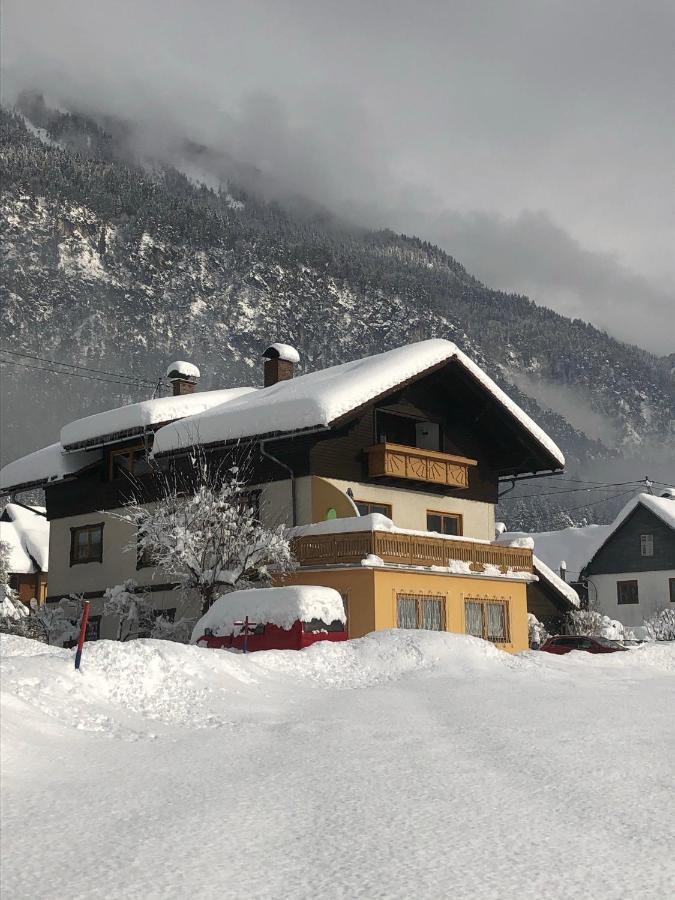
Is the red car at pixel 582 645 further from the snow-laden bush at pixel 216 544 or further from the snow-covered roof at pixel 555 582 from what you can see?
the snow-laden bush at pixel 216 544

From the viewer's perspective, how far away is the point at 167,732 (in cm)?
1116

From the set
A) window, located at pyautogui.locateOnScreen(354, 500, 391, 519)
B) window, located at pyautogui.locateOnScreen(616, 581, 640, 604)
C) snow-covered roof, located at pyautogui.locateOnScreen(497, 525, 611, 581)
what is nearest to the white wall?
window, located at pyautogui.locateOnScreen(616, 581, 640, 604)

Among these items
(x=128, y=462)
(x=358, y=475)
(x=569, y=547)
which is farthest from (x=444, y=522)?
(x=569, y=547)

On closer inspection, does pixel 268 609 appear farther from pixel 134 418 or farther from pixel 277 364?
pixel 277 364

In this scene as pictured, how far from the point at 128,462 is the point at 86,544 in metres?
3.61

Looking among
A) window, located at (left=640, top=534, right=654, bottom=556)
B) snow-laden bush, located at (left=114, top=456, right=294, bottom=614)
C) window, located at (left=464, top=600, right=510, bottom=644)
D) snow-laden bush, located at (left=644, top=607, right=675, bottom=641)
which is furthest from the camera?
window, located at (left=640, top=534, right=654, bottom=556)

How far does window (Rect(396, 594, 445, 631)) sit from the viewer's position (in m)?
27.6

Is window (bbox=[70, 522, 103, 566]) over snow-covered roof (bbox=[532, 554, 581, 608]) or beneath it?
over

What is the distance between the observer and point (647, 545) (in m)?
57.7

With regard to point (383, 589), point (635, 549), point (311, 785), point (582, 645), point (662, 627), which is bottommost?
point (311, 785)

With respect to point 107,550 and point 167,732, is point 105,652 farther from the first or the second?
point 107,550

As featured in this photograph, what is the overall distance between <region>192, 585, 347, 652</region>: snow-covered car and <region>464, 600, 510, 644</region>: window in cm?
877

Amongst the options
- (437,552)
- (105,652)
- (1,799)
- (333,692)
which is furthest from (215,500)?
(1,799)

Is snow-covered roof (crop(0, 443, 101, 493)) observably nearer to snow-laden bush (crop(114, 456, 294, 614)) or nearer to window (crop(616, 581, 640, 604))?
snow-laden bush (crop(114, 456, 294, 614))
